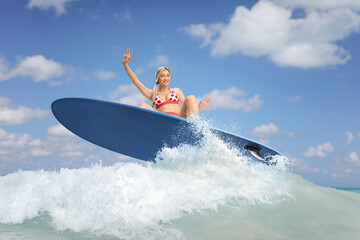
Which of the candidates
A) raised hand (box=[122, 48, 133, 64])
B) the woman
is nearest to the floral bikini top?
the woman

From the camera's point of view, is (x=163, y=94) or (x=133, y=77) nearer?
(x=163, y=94)

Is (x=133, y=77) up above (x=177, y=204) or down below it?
above

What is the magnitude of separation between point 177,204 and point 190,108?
4.41ft

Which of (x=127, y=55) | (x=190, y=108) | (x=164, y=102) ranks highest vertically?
(x=127, y=55)

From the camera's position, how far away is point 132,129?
397 cm

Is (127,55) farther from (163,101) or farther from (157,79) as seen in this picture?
(163,101)

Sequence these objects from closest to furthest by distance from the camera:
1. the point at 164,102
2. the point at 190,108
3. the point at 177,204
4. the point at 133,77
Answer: the point at 177,204 < the point at 190,108 < the point at 164,102 < the point at 133,77

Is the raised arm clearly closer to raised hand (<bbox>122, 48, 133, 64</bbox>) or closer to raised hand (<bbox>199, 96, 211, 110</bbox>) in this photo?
raised hand (<bbox>122, 48, 133, 64</bbox>)

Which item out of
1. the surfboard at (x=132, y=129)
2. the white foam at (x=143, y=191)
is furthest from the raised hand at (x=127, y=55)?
the white foam at (x=143, y=191)

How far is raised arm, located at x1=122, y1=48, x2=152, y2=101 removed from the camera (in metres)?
4.30

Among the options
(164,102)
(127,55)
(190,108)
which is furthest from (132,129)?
(127,55)

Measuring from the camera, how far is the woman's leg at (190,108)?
388cm

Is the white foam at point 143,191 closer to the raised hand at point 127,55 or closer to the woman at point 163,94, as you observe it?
the woman at point 163,94

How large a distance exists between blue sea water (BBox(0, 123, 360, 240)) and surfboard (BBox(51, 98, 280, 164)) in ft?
0.62
